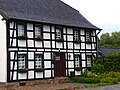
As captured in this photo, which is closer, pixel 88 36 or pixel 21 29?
pixel 21 29

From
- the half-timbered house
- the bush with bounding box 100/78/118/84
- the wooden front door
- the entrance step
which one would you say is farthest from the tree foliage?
the bush with bounding box 100/78/118/84

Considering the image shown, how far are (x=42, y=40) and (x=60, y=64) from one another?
3.33 metres

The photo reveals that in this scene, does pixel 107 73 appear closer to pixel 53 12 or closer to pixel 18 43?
pixel 53 12

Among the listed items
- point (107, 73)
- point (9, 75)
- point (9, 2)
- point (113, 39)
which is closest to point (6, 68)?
point (9, 75)

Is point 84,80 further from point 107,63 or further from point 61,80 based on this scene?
point 107,63

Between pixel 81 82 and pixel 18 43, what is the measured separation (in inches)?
263

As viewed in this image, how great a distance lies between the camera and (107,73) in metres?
27.8

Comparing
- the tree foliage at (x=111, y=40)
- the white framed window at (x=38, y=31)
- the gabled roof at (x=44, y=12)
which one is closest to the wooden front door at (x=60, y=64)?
the white framed window at (x=38, y=31)

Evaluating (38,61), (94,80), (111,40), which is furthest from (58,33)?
(111,40)

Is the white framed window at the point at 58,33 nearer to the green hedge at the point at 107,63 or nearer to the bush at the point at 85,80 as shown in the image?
the bush at the point at 85,80

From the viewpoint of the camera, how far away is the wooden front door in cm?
2662

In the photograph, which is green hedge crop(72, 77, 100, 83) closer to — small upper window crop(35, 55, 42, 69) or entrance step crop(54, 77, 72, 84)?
entrance step crop(54, 77, 72, 84)

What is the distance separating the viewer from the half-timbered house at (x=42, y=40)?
2270 centimetres

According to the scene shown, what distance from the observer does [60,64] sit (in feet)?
89.0
